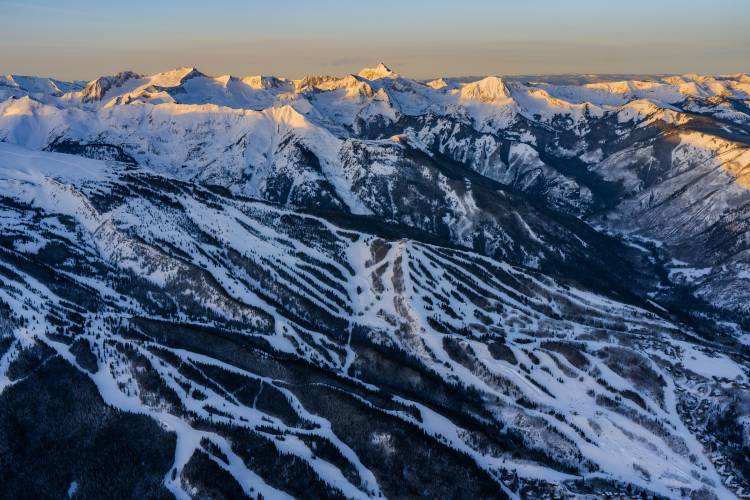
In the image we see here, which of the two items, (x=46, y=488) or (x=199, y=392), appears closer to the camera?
(x=46, y=488)

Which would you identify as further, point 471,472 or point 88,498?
point 471,472

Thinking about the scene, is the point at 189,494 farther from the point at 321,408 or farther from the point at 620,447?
the point at 620,447

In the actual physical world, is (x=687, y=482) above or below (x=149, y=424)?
below

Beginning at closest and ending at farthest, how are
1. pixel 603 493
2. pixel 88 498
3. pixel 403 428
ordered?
pixel 88 498
pixel 603 493
pixel 403 428

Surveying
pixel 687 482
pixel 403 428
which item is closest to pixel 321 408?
pixel 403 428

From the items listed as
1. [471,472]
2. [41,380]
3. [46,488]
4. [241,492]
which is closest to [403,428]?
[471,472]

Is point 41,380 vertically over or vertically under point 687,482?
over

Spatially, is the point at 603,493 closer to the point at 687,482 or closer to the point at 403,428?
the point at 687,482

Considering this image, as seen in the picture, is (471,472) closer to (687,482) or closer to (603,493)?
(603,493)

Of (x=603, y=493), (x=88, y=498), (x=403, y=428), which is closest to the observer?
(x=88, y=498)
